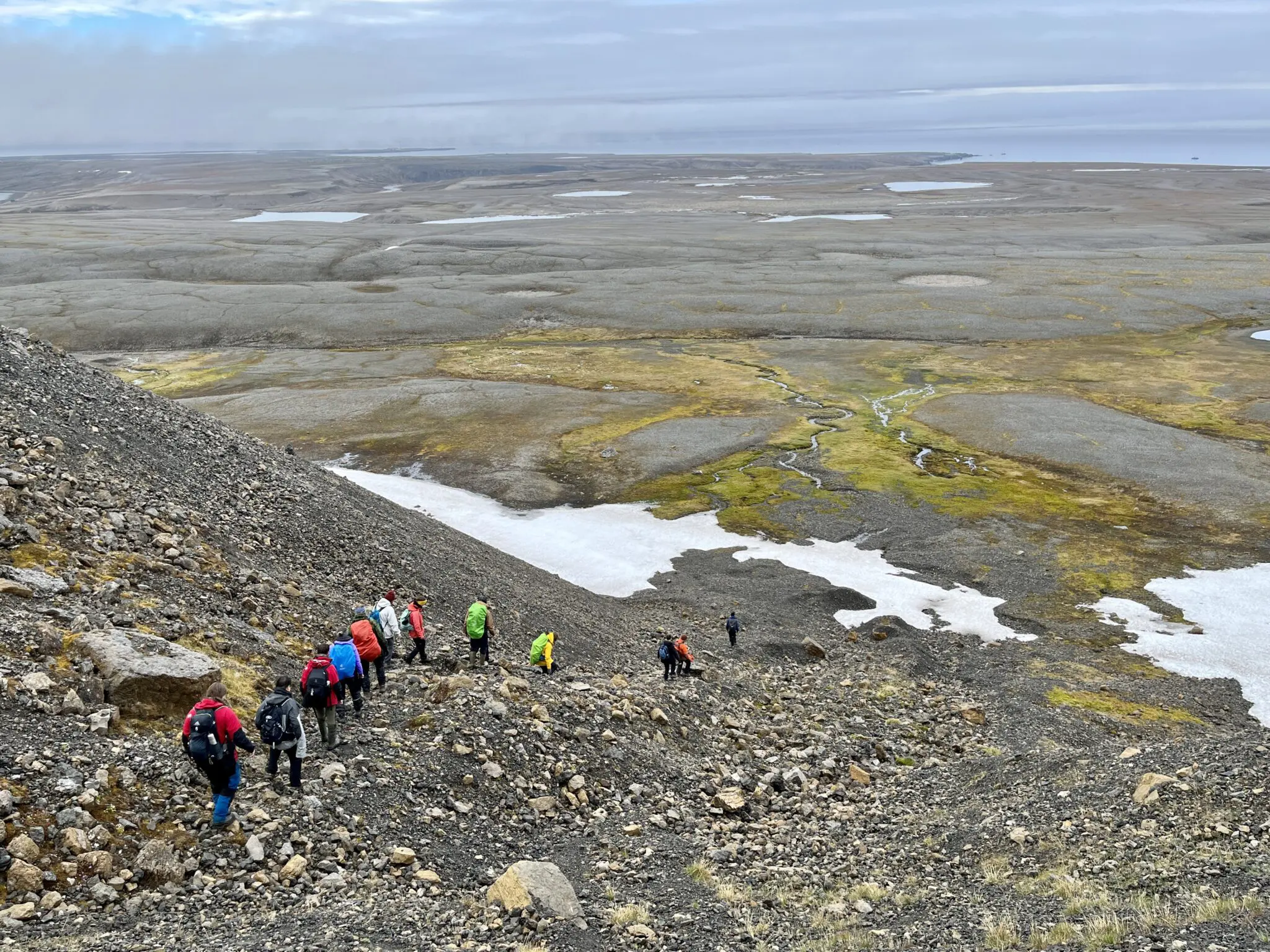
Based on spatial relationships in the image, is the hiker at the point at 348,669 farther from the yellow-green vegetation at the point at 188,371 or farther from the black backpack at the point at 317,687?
the yellow-green vegetation at the point at 188,371

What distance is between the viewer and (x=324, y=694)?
16844 millimetres

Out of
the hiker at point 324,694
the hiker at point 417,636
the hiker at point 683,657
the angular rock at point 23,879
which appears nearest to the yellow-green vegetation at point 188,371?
the hiker at point 417,636

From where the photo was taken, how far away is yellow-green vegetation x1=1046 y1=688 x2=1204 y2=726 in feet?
94.1

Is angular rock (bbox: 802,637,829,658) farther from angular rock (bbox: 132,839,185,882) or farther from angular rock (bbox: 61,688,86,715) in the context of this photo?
angular rock (bbox: 132,839,185,882)

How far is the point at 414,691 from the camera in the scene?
20594 mm

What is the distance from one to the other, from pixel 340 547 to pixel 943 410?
5293cm

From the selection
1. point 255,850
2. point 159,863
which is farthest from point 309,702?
point 159,863

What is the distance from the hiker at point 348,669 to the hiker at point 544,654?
6.43 m

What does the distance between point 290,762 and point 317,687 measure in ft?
4.36

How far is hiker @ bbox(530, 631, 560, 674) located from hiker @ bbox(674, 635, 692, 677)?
410 cm

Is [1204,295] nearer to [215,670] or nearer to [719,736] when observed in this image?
[719,736]

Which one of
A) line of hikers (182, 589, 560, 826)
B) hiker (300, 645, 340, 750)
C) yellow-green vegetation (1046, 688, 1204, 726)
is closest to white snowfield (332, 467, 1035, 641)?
yellow-green vegetation (1046, 688, 1204, 726)

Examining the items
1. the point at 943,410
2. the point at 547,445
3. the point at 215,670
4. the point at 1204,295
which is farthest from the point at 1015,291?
the point at 215,670

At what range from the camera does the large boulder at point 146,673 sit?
55.8 ft
